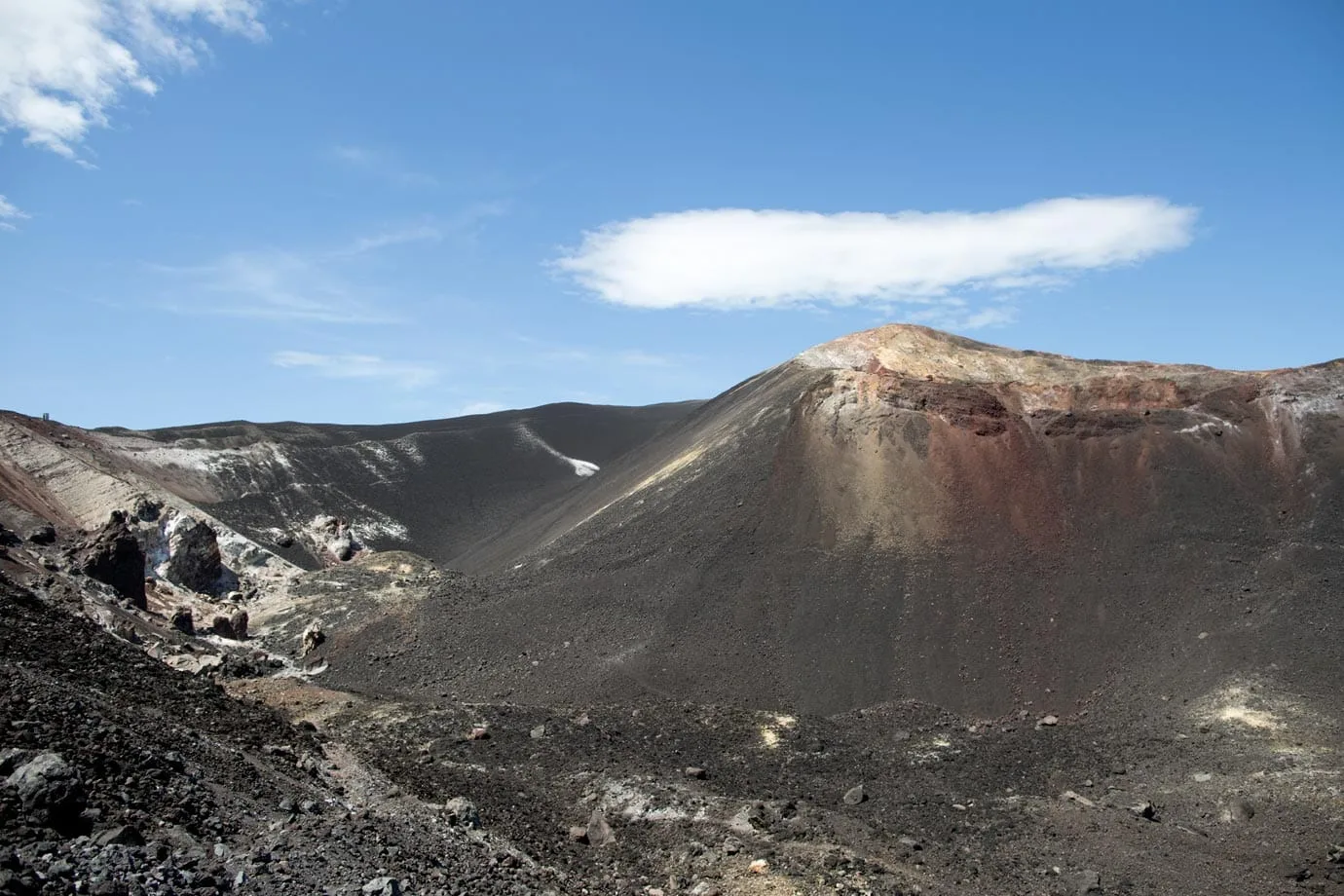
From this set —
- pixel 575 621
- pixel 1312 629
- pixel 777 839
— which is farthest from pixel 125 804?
pixel 1312 629

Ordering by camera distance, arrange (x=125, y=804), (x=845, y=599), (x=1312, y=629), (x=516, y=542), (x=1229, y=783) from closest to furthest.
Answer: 1. (x=125, y=804)
2. (x=1229, y=783)
3. (x=1312, y=629)
4. (x=845, y=599)
5. (x=516, y=542)

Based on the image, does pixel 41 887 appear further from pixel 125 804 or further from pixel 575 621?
pixel 575 621

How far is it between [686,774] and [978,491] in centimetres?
1591

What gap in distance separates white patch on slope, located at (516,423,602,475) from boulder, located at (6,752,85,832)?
61.5 meters

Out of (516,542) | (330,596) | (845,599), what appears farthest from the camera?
(516,542)

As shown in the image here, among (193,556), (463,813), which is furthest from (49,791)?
(193,556)

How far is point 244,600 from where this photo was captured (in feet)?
124

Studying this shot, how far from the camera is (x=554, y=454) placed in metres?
76.7

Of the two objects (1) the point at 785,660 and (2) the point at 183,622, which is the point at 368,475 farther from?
(1) the point at 785,660

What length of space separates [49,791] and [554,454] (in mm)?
65267

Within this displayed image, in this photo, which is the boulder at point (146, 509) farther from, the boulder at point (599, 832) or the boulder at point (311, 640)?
the boulder at point (599, 832)

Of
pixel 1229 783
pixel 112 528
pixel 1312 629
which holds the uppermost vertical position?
pixel 112 528

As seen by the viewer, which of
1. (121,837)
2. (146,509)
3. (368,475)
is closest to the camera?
(121,837)

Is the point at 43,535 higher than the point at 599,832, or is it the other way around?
the point at 43,535
